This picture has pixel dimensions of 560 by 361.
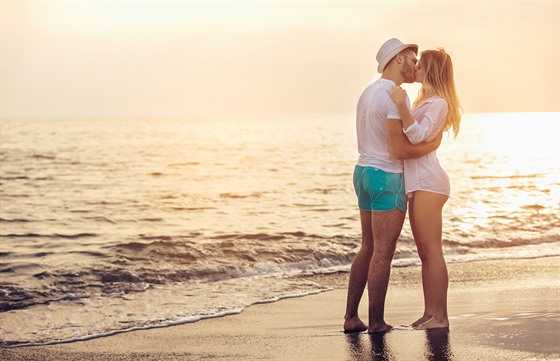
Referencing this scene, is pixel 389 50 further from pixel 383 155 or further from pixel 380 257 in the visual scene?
pixel 380 257

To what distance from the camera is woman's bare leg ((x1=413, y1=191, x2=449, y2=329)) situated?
5.76 metres

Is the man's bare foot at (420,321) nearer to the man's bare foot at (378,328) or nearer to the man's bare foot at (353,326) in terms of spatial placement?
the man's bare foot at (378,328)

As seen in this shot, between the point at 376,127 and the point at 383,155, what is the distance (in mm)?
192

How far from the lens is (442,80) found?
5.76 metres

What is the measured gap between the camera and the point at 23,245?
12.9 meters

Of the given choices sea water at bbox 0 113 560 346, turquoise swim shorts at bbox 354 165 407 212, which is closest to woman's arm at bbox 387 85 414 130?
turquoise swim shorts at bbox 354 165 407 212

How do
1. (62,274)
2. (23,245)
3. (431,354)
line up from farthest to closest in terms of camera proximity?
(23,245) < (62,274) < (431,354)

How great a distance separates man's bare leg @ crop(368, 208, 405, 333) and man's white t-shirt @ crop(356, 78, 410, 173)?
32 cm

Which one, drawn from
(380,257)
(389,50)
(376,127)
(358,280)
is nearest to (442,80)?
(389,50)

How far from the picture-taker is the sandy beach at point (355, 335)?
533 centimetres

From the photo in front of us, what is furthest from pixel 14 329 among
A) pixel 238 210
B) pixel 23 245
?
pixel 238 210

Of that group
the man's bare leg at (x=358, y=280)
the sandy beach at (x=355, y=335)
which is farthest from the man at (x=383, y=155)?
the sandy beach at (x=355, y=335)

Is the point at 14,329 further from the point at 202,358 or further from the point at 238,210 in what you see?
the point at 238,210

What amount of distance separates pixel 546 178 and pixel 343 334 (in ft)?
63.4
